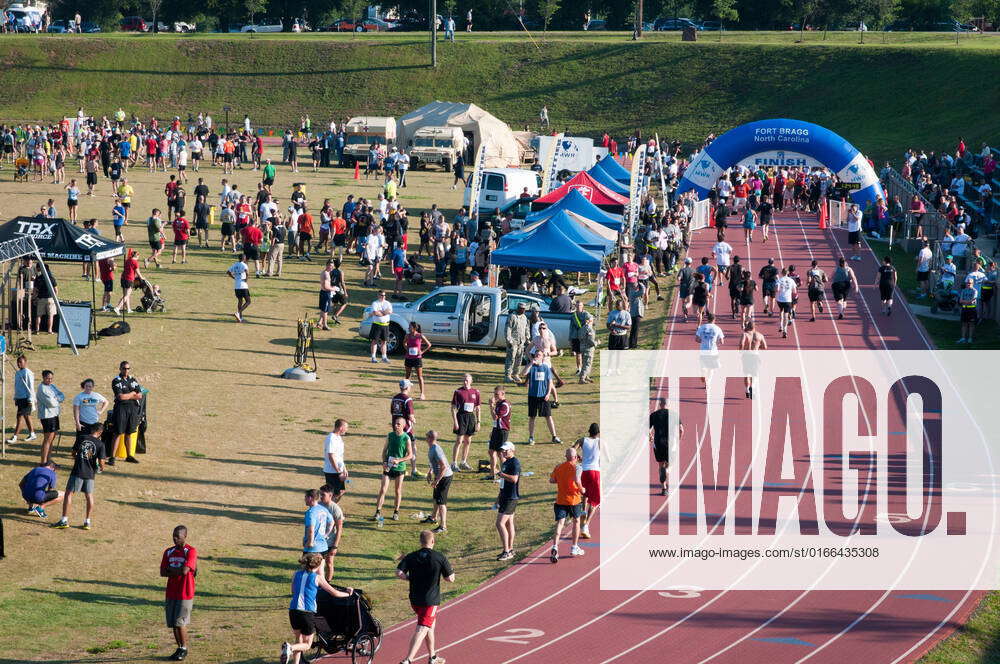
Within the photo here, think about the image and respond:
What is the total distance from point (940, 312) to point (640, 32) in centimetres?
5569

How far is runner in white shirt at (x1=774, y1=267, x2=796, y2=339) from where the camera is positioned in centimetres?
3020

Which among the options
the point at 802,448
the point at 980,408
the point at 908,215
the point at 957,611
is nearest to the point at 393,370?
the point at 802,448

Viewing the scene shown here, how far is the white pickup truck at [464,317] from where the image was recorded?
1093 inches

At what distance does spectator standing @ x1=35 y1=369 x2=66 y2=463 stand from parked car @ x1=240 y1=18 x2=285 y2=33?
8144 cm

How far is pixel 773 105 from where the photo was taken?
73.4m

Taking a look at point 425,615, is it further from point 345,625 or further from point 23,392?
point 23,392

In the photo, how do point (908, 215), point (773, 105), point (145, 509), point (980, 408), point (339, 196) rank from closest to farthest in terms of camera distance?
point (145, 509)
point (980, 408)
point (908, 215)
point (339, 196)
point (773, 105)

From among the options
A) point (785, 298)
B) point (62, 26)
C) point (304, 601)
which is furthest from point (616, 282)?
point (62, 26)

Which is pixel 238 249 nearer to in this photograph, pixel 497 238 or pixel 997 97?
pixel 497 238

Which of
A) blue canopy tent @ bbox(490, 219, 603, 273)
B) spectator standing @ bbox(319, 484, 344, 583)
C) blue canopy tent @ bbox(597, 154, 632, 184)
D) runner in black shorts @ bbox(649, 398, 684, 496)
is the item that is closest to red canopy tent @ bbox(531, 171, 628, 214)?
blue canopy tent @ bbox(597, 154, 632, 184)

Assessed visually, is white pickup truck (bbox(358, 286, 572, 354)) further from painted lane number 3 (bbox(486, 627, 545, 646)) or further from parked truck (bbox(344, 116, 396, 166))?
parked truck (bbox(344, 116, 396, 166))

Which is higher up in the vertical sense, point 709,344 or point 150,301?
point 150,301

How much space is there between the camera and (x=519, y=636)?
1466 cm

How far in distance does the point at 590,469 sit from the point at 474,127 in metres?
43.2
